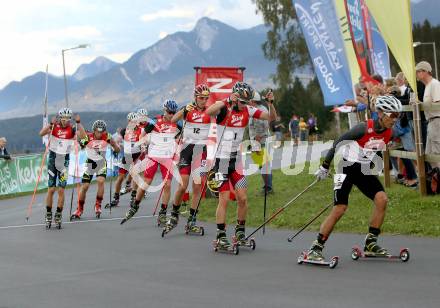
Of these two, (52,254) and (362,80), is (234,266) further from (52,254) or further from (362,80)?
(362,80)

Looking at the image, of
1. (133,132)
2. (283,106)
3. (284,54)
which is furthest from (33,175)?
(283,106)

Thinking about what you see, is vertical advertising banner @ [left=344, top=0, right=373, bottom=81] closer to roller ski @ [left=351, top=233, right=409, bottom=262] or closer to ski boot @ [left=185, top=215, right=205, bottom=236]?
ski boot @ [left=185, top=215, right=205, bottom=236]

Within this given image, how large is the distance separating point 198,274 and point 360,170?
250 centimetres

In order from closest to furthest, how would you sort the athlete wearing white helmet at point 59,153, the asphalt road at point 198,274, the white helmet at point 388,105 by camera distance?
the asphalt road at point 198,274 < the white helmet at point 388,105 < the athlete wearing white helmet at point 59,153

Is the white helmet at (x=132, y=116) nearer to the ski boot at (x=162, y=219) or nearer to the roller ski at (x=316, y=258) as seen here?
the ski boot at (x=162, y=219)

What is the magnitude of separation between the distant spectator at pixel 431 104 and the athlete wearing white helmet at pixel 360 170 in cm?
376

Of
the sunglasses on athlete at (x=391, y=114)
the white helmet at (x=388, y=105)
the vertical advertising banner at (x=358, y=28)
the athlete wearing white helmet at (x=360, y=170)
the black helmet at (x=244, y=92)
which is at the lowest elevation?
the athlete wearing white helmet at (x=360, y=170)

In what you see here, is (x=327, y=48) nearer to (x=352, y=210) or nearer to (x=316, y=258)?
(x=352, y=210)

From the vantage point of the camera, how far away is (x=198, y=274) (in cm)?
923

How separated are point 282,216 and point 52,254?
485 centimetres

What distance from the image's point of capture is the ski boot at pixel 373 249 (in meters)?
9.59

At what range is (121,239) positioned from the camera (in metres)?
13.0

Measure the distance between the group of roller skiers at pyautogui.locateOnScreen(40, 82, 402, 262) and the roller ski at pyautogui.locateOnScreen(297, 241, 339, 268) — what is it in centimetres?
1

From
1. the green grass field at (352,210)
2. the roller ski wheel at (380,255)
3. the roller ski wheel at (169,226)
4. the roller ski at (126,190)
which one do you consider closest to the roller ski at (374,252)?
the roller ski wheel at (380,255)
